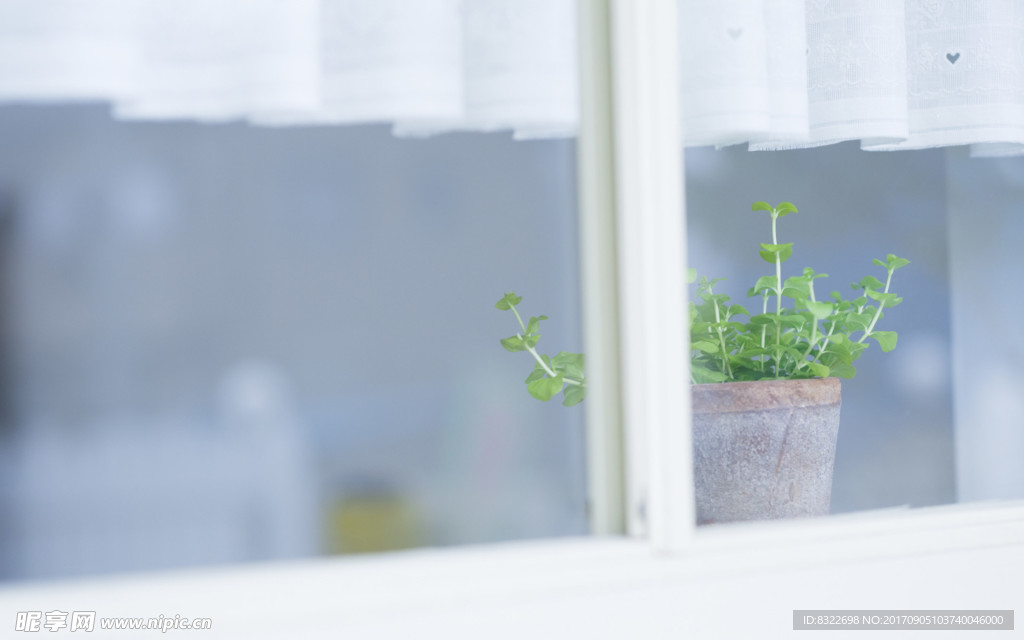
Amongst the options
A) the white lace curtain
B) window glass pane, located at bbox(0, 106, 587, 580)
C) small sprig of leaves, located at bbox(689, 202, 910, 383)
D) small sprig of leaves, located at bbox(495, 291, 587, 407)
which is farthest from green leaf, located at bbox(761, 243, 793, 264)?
window glass pane, located at bbox(0, 106, 587, 580)

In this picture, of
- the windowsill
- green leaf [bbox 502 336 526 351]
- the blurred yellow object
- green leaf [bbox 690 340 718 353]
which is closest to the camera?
the windowsill

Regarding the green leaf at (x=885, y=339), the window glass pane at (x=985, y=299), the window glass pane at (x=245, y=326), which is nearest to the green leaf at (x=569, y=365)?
the green leaf at (x=885, y=339)

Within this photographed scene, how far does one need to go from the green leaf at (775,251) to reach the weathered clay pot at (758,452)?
20cm

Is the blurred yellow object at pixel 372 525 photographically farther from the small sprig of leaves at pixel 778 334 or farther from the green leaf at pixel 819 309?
the green leaf at pixel 819 309

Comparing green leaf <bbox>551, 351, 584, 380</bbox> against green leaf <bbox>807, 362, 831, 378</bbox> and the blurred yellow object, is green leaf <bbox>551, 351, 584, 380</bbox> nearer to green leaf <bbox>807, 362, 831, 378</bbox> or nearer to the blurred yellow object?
green leaf <bbox>807, 362, 831, 378</bbox>

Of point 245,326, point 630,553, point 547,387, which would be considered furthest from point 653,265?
point 245,326

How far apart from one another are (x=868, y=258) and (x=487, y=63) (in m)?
0.80

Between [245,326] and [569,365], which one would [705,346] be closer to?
[569,365]

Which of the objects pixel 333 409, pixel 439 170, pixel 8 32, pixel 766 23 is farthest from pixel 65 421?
pixel 766 23

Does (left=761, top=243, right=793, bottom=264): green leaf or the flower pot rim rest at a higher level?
(left=761, top=243, right=793, bottom=264): green leaf

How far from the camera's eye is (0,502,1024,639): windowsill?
0.65m

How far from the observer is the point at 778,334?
107 centimetres

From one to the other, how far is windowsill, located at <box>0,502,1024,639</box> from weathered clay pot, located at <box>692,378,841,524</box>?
0.36 feet

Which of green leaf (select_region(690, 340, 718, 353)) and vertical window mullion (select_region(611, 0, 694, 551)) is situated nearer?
vertical window mullion (select_region(611, 0, 694, 551))
